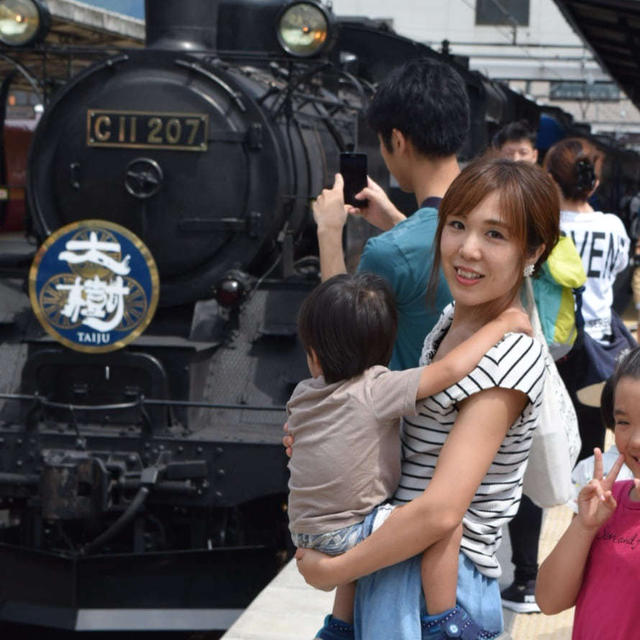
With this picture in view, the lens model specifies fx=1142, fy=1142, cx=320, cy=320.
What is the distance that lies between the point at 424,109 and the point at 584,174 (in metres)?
1.79

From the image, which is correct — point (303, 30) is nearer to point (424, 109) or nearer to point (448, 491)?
point (424, 109)

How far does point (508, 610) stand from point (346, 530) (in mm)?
1803

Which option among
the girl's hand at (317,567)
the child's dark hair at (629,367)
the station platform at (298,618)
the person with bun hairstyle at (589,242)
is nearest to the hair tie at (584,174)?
the person with bun hairstyle at (589,242)

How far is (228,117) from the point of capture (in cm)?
541

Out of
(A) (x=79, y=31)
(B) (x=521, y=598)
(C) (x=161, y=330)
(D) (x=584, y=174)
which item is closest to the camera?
(B) (x=521, y=598)

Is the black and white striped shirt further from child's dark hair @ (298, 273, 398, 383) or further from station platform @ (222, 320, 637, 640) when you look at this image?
station platform @ (222, 320, 637, 640)

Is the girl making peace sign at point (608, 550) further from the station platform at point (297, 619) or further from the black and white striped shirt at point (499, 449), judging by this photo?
the station platform at point (297, 619)

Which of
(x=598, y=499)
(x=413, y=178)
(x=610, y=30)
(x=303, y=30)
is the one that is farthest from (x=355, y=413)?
(x=610, y=30)

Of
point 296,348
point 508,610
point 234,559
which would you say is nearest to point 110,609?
point 234,559

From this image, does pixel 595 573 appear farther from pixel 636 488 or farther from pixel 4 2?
pixel 4 2

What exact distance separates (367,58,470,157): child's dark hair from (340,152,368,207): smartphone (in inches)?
5.4

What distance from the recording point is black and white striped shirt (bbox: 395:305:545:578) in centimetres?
175

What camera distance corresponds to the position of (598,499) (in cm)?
171

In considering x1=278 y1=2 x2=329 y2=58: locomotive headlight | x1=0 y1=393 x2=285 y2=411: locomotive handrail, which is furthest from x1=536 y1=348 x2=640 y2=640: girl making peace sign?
x1=278 y1=2 x2=329 y2=58: locomotive headlight
